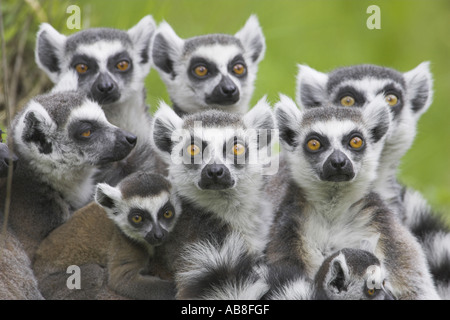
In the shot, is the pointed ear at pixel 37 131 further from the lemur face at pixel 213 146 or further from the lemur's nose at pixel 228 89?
the lemur's nose at pixel 228 89

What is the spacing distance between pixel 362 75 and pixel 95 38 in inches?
81.8

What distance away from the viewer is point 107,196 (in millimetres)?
4520

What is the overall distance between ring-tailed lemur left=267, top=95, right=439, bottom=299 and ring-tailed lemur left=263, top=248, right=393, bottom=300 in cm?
38

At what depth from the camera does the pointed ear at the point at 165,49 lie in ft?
19.9

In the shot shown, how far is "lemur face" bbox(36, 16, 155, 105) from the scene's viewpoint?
557cm

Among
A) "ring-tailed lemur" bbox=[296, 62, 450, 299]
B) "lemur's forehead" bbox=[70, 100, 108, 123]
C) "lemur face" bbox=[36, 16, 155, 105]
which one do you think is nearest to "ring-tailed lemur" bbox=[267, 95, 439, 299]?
"ring-tailed lemur" bbox=[296, 62, 450, 299]

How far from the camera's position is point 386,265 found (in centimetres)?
436

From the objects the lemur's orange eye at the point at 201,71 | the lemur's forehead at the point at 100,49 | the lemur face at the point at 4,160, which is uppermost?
the lemur's forehead at the point at 100,49

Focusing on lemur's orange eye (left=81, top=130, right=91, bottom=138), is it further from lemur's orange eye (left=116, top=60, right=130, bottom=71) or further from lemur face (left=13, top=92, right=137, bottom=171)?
lemur's orange eye (left=116, top=60, right=130, bottom=71)

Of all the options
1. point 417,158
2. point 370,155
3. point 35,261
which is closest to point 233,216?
point 370,155

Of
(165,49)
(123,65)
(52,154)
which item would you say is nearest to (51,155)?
(52,154)

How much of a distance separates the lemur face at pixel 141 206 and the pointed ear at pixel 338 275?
103cm

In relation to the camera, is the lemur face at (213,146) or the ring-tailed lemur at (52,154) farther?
the ring-tailed lemur at (52,154)

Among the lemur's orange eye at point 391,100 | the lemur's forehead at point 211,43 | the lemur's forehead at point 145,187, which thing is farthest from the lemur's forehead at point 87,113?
the lemur's orange eye at point 391,100
